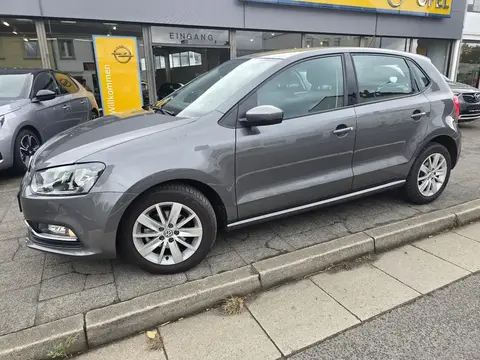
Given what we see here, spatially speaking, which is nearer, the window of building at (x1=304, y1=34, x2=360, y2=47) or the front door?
the front door

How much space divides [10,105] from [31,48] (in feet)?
11.7

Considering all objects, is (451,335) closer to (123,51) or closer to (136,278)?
(136,278)

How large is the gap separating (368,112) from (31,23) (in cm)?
762

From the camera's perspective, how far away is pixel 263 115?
8.97 feet

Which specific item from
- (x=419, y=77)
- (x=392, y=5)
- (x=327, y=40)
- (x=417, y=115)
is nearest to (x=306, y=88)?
(x=417, y=115)

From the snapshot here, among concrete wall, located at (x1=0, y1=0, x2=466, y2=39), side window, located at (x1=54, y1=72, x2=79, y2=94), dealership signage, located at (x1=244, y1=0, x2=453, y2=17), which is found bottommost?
side window, located at (x1=54, y1=72, x2=79, y2=94)

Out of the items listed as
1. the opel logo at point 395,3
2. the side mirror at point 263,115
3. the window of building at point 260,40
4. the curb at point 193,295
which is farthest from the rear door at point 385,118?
the opel logo at point 395,3

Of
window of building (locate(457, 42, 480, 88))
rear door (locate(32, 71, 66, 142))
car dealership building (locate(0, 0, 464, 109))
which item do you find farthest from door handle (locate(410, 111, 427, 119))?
window of building (locate(457, 42, 480, 88))

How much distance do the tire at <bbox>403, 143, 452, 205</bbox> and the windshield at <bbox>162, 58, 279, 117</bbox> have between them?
6.16 feet

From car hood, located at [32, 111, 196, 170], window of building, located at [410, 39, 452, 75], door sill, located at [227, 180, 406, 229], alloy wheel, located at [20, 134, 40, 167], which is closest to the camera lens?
car hood, located at [32, 111, 196, 170]

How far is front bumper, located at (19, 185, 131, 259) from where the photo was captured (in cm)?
244

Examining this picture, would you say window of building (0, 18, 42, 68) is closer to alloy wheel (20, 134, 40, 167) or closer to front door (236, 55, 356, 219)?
alloy wheel (20, 134, 40, 167)

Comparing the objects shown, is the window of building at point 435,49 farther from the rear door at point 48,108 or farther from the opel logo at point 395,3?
the rear door at point 48,108

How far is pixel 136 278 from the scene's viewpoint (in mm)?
2725
